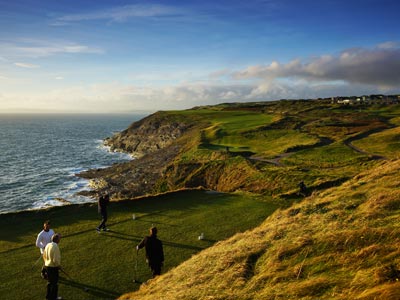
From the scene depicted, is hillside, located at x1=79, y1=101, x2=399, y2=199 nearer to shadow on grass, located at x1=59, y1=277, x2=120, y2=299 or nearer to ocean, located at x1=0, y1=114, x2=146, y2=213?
ocean, located at x1=0, y1=114, x2=146, y2=213

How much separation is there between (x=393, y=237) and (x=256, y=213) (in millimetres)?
13461

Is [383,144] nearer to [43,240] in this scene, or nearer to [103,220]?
[103,220]

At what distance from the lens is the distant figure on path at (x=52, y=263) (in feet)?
42.5

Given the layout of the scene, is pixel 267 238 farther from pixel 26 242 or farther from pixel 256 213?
pixel 26 242

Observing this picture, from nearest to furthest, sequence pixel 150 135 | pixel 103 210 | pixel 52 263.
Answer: pixel 52 263 → pixel 103 210 → pixel 150 135

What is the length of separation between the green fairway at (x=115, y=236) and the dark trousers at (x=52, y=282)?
89cm

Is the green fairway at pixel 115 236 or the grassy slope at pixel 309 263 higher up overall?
the grassy slope at pixel 309 263

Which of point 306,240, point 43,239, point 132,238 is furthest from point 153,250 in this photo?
point 306,240

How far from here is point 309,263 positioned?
1113 centimetres

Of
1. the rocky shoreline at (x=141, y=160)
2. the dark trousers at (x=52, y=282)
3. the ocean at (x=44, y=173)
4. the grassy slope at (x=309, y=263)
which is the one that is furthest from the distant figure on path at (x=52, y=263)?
the ocean at (x=44, y=173)

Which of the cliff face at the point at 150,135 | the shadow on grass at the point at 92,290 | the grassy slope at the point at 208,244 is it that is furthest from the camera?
the cliff face at the point at 150,135

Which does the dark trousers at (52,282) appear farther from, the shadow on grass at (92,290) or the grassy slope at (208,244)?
the shadow on grass at (92,290)

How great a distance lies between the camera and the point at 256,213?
2453 cm

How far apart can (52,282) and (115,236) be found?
749 centimetres
